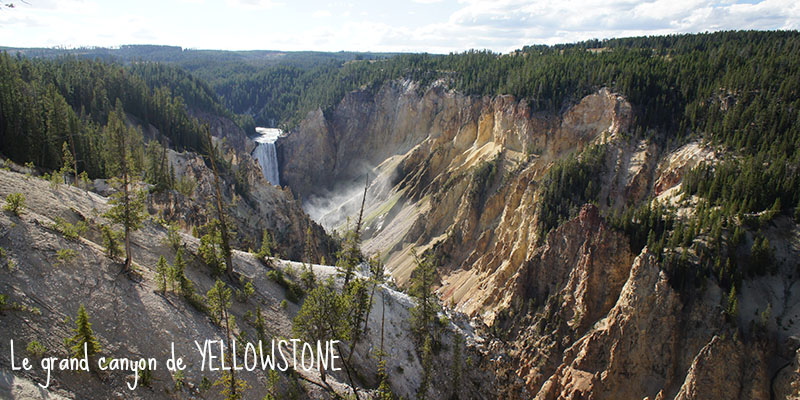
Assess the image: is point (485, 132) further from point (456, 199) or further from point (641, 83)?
point (641, 83)

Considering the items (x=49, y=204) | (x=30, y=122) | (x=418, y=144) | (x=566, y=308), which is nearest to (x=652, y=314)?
(x=566, y=308)

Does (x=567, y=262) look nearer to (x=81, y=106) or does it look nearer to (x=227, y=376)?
(x=227, y=376)

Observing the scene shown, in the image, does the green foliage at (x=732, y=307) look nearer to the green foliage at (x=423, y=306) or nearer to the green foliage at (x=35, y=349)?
the green foliage at (x=423, y=306)

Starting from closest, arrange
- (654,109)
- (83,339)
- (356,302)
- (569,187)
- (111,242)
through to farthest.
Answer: (83,339) → (111,242) → (356,302) → (569,187) → (654,109)

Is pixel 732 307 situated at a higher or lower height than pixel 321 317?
lower

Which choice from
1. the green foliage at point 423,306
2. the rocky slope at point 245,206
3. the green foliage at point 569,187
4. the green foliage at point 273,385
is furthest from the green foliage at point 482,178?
the green foliage at point 273,385

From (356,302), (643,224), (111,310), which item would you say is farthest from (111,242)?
(643,224)

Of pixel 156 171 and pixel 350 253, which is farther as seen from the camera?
pixel 156 171
